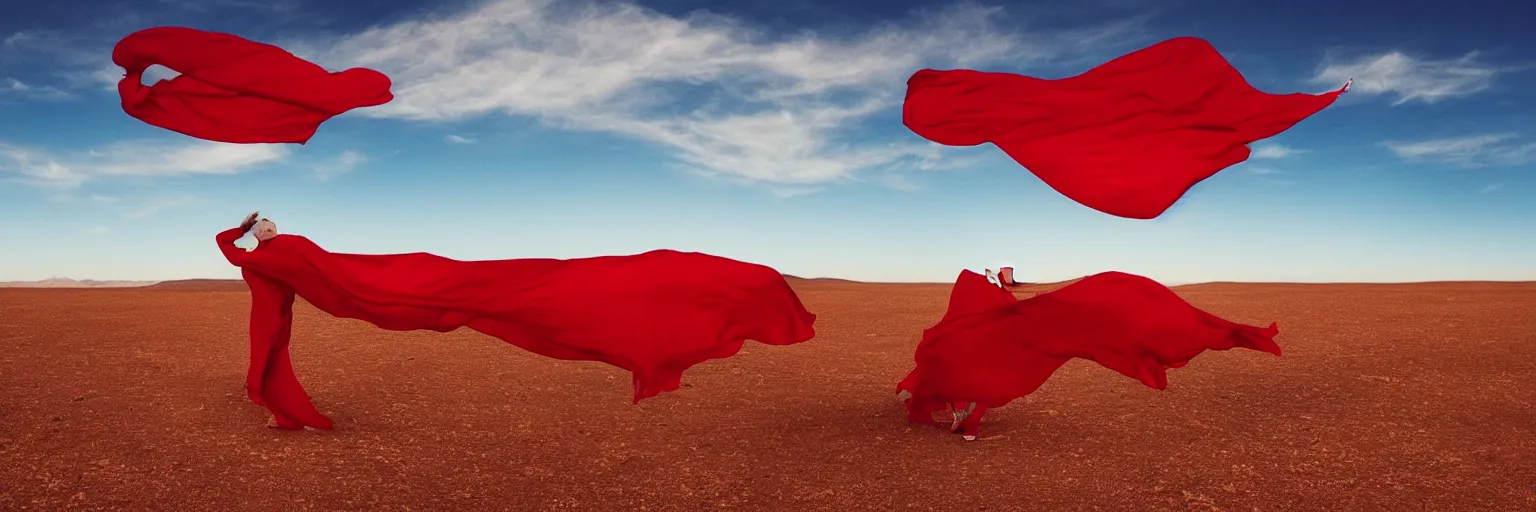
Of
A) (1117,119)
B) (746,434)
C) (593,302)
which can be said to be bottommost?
(746,434)

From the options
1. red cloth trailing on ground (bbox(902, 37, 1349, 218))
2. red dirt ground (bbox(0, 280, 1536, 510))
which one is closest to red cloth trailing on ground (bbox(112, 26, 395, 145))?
red dirt ground (bbox(0, 280, 1536, 510))

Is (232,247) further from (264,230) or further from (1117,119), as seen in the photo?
(1117,119)

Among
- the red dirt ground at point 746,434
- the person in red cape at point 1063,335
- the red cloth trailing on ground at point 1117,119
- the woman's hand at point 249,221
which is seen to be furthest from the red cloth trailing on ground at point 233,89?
the person in red cape at point 1063,335

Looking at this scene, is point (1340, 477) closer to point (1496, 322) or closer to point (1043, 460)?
point (1043, 460)

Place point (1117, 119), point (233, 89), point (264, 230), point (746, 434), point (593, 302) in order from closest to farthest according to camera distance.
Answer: point (593, 302) → point (1117, 119) → point (233, 89) → point (264, 230) → point (746, 434)

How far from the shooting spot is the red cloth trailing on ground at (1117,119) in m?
7.18

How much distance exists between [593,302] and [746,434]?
2.44 m

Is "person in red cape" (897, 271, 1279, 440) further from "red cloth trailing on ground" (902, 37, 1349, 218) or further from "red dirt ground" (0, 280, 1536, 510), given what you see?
"red cloth trailing on ground" (902, 37, 1349, 218)

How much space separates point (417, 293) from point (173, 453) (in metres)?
2.52

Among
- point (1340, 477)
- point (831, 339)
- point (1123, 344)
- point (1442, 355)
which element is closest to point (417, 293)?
point (1123, 344)

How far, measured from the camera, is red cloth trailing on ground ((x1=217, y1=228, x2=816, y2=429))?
7160 mm

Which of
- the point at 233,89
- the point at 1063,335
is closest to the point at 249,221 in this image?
the point at 233,89

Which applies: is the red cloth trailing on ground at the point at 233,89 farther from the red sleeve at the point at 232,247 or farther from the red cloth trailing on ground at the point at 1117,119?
the red cloth trailing on ground at the point at 1117,119

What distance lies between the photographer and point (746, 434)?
895 centimetres
